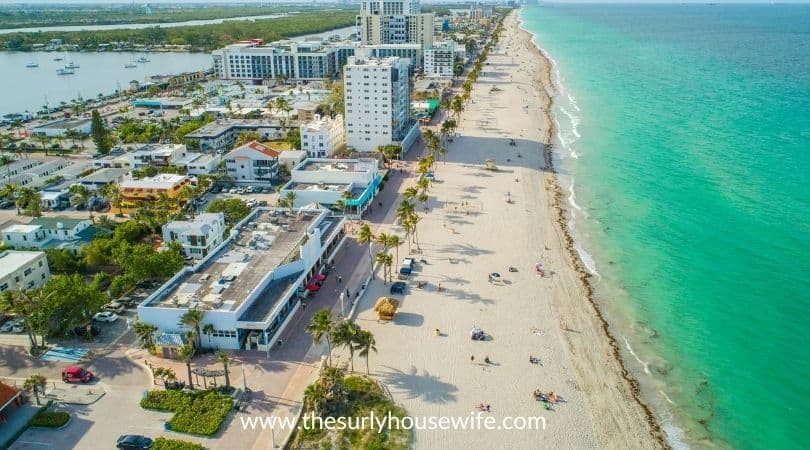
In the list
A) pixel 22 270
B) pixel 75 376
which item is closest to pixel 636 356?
pixel 75 376

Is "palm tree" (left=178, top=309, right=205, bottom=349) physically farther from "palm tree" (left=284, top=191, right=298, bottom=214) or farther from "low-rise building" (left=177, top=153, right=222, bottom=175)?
"low-rise building" (left=177, top=153, right=222, bottom=175)

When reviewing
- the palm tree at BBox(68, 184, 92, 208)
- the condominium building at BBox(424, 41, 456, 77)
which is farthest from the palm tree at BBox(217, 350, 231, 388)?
the condominium building at BBox(424, 41, 456, 77)

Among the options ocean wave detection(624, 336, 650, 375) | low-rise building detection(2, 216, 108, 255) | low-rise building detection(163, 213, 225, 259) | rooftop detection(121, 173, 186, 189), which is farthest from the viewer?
rooftop detection(121, 173, 186, 189)

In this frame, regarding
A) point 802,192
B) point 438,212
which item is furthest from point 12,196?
point 802,192

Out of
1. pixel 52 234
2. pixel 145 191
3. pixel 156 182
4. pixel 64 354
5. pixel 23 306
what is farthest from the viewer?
pixel 156 182

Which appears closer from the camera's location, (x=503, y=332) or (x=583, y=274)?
(x=503, y=332)

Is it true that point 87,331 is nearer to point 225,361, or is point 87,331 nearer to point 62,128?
point 225,361

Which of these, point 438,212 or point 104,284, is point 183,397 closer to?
point 104,284
